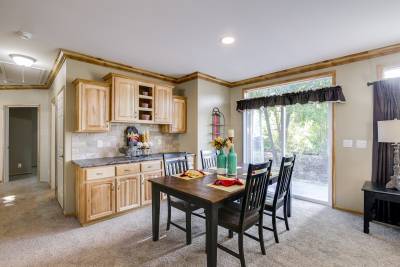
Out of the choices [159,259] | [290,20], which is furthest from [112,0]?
[159,259]

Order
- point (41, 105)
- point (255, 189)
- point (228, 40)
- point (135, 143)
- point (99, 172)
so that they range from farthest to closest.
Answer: point (41, 105) < point (135, 143) < point (99, 172) < point (228, 40) < point (255, 189)

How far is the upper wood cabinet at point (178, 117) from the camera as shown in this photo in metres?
4.23

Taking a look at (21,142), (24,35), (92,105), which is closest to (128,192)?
(92,105)

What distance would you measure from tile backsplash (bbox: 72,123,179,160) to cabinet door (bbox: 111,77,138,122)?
15.1 inches

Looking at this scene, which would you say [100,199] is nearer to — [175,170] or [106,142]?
[106,142]

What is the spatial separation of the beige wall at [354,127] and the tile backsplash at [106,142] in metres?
3.31

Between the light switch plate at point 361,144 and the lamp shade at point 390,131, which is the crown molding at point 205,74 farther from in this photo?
the light switch plate at point 361,144

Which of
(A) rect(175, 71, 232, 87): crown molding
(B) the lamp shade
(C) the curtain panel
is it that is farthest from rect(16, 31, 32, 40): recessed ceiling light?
(B) the lamp shade

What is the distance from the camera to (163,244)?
2330 mm

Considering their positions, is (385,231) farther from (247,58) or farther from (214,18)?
(214,18)

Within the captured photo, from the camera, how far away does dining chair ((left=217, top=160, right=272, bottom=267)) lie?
6.01 feet

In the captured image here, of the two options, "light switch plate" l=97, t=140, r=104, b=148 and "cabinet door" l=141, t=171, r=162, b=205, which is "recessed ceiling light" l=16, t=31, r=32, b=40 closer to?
"light switch plate" l=97, t=140, r=104, b=148

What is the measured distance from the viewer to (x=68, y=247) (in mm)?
2273

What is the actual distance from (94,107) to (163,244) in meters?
2.21
